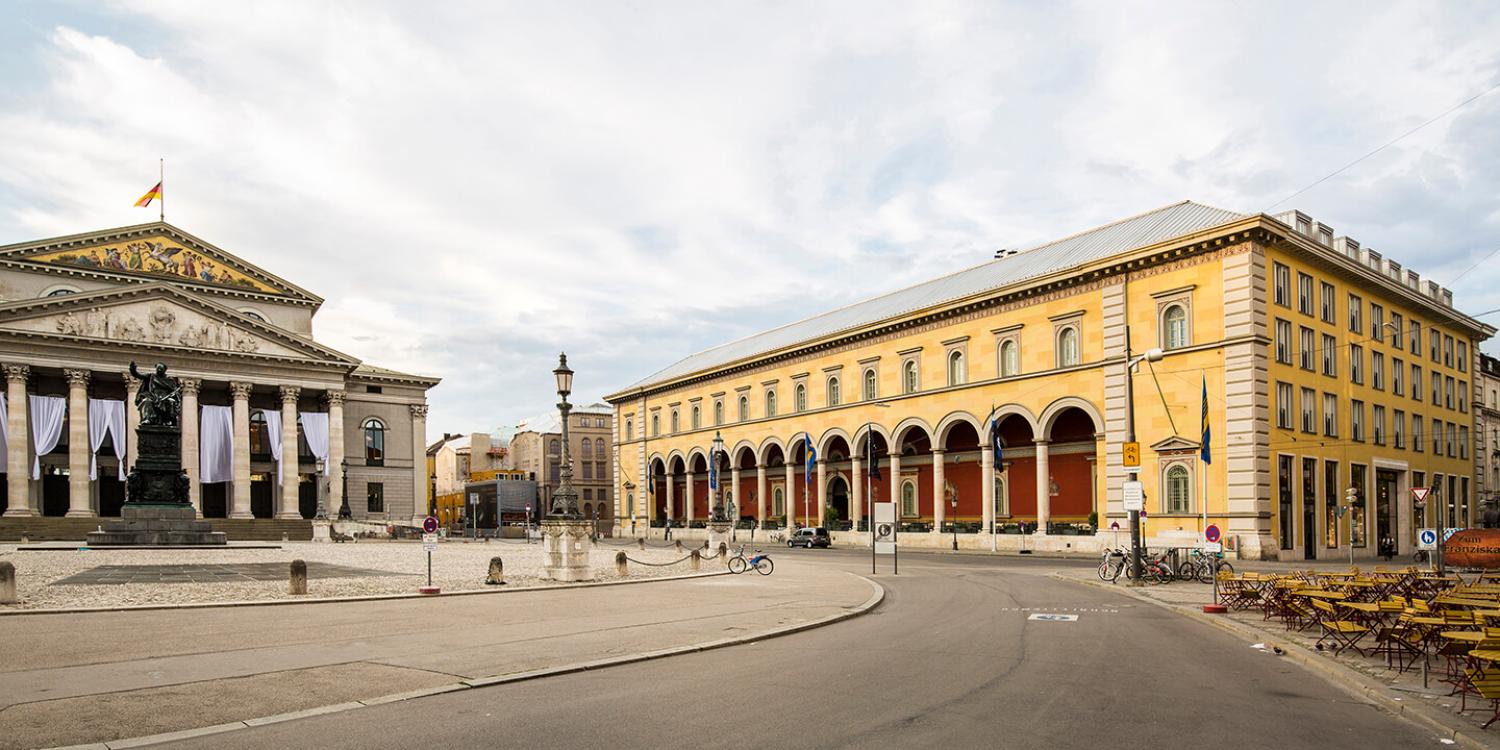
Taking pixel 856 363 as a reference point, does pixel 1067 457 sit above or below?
below

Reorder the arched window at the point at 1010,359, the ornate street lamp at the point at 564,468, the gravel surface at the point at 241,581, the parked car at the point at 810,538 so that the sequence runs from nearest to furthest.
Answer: the gravel surface at the point at 241,581, the ornate street lamp at the point at 564,468, the arched window at the point at 1010,359, the parked car at the point at 810,538

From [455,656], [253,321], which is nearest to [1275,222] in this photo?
[455,656]

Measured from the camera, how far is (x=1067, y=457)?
5409 centimetres

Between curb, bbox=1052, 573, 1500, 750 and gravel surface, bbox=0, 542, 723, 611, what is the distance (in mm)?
17064

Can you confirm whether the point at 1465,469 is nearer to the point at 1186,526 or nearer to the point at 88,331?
the point at 1186,526

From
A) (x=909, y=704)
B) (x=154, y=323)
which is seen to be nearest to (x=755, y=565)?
(x=909, y=704)

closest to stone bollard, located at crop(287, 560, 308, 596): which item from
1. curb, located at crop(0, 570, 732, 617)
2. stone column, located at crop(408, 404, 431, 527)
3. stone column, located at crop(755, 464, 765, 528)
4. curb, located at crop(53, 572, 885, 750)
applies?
curb, located at crop(0, 570, 732, 617)

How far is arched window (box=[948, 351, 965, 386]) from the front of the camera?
189ft

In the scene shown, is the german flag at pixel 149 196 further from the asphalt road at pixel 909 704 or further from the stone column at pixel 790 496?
the asphalt road at pixel 909 704

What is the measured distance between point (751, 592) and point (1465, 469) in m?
56.1

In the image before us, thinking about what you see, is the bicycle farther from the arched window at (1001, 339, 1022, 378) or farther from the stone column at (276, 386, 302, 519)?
the stone column at (276, 386, 302, 519)

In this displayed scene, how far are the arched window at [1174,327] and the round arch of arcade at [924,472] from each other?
528 centimetres

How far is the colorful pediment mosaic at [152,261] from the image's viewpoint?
70500 millimetres

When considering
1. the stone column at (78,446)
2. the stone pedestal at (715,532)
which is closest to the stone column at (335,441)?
the stone column at (78,446)
